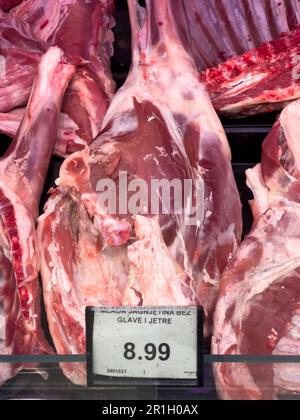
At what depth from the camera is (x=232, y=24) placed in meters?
1.53

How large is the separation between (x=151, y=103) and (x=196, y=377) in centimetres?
57

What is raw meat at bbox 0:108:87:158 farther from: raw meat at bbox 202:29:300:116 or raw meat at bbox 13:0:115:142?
raw meat at bbox 202:29:300:116

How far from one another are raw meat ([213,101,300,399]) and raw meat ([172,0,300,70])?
1.41ft

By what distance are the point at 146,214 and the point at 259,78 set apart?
0.45 meters

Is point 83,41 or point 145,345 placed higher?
point 83,41

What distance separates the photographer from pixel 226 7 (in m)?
1.55

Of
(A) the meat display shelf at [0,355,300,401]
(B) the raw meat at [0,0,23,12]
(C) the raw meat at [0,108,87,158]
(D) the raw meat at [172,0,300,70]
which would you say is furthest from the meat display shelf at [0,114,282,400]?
(B) the raw meat at [0,0,23,12]

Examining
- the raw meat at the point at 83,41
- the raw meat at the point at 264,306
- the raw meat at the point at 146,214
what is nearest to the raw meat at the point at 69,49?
the raw meat at the point at 83,41

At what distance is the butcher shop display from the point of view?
3.55ft

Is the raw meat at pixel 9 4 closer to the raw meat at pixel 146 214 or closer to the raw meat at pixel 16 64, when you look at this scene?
the raw meat at pixel 16 64

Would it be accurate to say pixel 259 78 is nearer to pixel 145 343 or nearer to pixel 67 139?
pixel 67 139

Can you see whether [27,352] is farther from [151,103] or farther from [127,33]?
[127,33]

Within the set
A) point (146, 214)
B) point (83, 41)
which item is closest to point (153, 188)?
point (146, 214)

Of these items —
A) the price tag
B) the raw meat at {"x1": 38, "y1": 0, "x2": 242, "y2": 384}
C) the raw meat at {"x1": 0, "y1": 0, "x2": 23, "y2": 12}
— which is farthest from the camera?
the raw meat at {"x1": 0, "y1": 0, "x2": 23, "y2": 12}
